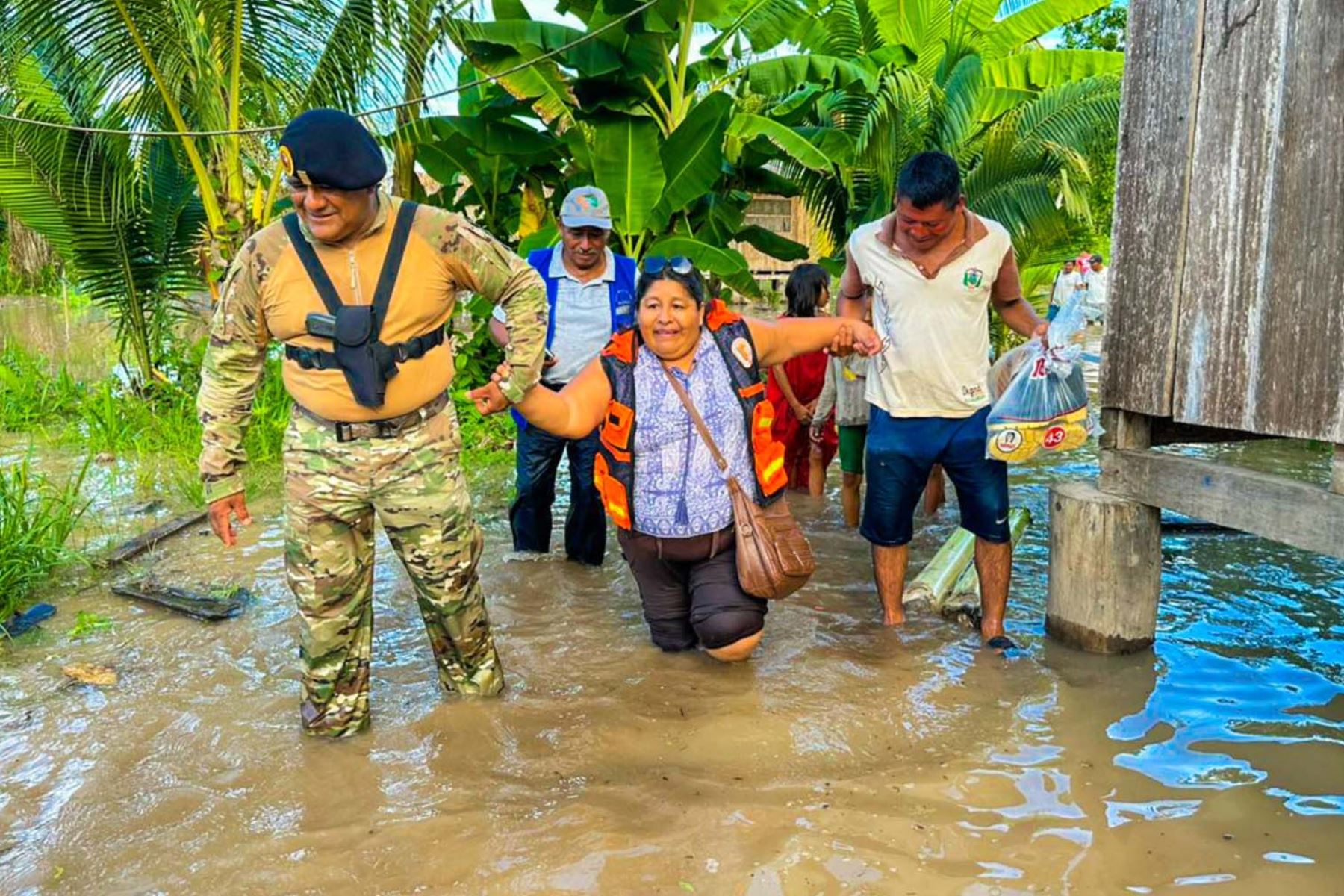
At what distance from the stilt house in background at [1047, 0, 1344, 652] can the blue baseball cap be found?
2.30 metres

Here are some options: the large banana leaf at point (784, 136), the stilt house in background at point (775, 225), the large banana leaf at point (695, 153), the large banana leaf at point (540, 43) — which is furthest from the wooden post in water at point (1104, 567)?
the stilt house in background at point (775, 225)

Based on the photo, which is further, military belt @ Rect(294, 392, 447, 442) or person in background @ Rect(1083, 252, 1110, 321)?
person in background @ Rect(1083, 252, 1110, 321)

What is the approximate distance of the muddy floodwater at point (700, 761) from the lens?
2.96 m

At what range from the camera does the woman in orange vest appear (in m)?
3.95

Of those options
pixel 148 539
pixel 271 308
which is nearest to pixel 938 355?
pixel 271 308

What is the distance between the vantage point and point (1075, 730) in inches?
146

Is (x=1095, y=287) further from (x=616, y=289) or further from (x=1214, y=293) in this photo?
(x=616, y=289)

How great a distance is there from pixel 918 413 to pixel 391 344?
210 centimetres

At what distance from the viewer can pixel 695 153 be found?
755cm

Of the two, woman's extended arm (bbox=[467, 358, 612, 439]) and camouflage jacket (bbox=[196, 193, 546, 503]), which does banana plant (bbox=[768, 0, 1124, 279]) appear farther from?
camouflage jacket (bbox=[196, 193, 546, 503])

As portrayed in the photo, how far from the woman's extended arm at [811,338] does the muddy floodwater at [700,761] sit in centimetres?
126

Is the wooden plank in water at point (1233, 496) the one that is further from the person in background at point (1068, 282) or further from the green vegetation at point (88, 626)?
the green vegetation at point (88, 626)

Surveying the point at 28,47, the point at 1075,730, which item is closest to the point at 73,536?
the point at 28,47

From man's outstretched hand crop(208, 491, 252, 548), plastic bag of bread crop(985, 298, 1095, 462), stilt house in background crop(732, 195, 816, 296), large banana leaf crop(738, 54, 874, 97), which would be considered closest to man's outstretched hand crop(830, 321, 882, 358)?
plastic bag of bread crop(985, 298, 1095, 462)
